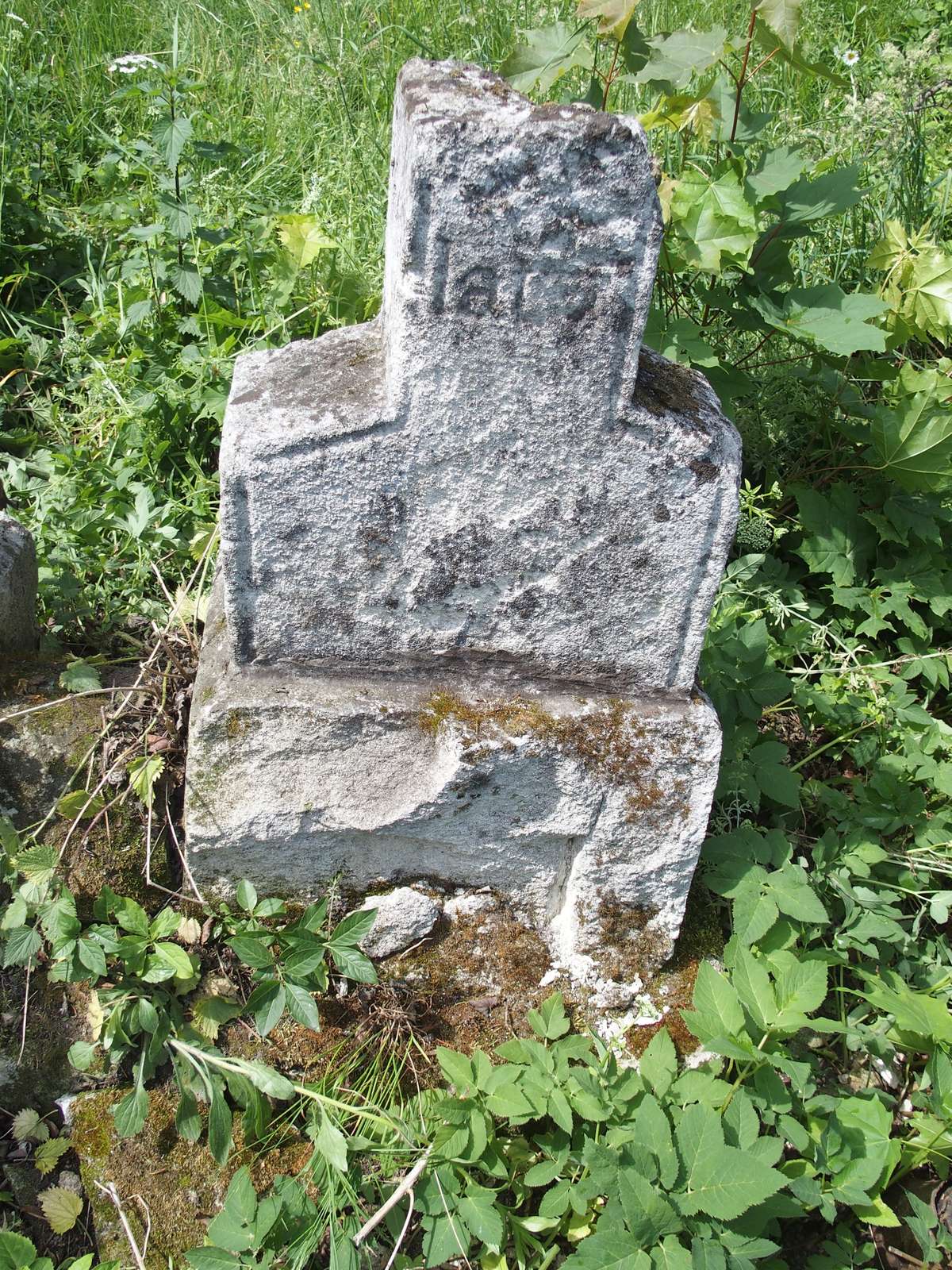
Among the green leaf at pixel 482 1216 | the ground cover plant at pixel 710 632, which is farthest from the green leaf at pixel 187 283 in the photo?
the green leaf at pixel 482 1216

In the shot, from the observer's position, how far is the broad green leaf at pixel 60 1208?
1.71 metres

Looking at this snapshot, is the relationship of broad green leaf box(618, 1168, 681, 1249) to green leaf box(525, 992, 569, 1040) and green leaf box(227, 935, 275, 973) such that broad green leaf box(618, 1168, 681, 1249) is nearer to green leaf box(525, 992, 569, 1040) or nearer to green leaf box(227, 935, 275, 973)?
green leaf box(525, 992, 569, 1040)

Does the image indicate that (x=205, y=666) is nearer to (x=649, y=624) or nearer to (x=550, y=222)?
(x=649, y=624)

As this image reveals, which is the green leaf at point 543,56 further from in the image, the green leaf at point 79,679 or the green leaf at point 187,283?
the green leaf at point 79,679

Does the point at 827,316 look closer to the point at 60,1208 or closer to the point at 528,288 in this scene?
the point at 528,288

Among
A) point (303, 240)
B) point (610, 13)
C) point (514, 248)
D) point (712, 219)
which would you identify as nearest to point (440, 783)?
point (514, 248)

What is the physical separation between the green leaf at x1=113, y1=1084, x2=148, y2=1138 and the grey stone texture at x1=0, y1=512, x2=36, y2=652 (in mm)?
876

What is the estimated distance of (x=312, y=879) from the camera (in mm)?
1944

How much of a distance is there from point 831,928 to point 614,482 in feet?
3.73

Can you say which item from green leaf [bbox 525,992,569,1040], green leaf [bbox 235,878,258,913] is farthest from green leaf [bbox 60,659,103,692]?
green leaf [bbox 525,992,569,1040]

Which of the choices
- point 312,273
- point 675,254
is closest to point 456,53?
point 312,273

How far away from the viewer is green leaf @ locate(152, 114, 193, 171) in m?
2.81

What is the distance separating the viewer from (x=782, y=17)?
2.07 m

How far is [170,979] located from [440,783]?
597 mm
